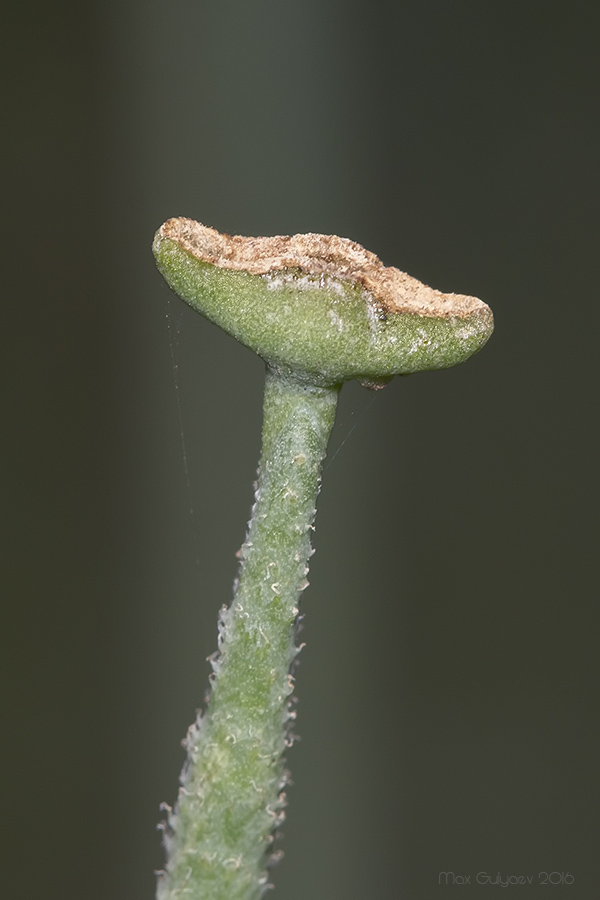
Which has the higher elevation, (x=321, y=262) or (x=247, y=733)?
(x=321, y=262)

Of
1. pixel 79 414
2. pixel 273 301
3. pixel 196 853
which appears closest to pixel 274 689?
pixel 196 853

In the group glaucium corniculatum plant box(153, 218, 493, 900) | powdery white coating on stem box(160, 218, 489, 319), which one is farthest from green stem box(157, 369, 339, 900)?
powdery white coating on stem box(160, 218, 489, 319)

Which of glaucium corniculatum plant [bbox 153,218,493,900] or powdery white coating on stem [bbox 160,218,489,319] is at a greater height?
powdery white coating on stem [bbox 160,218,489,319]

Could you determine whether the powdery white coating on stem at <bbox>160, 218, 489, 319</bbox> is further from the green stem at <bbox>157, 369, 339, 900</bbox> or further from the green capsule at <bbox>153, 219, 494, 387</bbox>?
the green stem at <bbox>157, 369, 339, 900</bbox>

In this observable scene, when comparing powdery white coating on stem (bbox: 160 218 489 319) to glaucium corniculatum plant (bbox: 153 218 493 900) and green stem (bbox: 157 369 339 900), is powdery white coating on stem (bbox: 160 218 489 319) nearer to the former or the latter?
glaucium corniculatum plant (bbox: 153 218 493 900)

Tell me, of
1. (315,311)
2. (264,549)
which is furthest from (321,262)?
(264,549)

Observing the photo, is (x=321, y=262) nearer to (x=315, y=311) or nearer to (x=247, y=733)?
(x=315, y=311)

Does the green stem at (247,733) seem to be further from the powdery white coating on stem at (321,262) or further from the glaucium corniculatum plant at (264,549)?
the powdery white coating on stem at (321,262)
